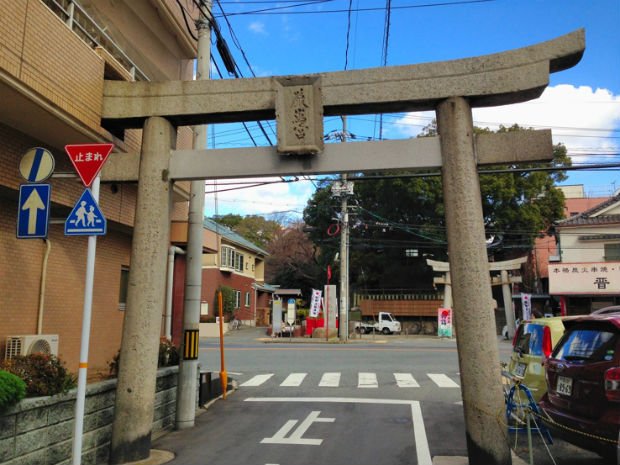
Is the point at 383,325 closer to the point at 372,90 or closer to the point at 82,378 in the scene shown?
the point at 372,90

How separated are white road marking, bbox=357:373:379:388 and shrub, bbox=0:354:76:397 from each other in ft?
28.2

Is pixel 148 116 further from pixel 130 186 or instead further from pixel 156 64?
pixel 156 64

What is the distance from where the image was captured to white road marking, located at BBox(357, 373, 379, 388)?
43.9 ft

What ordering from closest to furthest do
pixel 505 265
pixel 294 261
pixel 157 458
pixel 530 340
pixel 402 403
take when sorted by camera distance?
pixel 157 458
pixel 530 340
pixel 402 403
pixel 505 265
pixel 294 261

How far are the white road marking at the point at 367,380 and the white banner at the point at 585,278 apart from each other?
22.0 metres

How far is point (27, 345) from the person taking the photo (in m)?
7.77

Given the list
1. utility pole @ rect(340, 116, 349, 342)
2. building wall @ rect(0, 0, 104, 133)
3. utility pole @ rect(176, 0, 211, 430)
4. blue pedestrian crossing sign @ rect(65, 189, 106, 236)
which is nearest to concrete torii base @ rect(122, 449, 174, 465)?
utility pole @ rect(176, 0, 211, 430)

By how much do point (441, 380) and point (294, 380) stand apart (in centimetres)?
404

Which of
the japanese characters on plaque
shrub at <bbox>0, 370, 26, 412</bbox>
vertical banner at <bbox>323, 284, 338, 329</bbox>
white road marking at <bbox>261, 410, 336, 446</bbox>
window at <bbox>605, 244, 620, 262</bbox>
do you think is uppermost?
window at <bbox>605, 244, 620, 262</bbox>

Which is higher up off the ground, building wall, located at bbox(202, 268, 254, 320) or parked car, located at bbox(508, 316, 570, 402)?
building wall, located at bbox(202, 268, 254, 320)

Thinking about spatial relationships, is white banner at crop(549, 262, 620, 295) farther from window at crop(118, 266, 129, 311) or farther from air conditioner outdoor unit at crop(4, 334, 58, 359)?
air conditioner outdoor unit at crop(4, 334, 58, 359)

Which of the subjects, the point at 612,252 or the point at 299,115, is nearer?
the point at 299,115

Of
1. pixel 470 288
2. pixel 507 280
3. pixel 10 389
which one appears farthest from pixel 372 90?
pixel 507 280

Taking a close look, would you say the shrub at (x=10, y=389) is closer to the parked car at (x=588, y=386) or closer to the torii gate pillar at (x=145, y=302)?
the torii gate pillar at (x=145, y=302)
